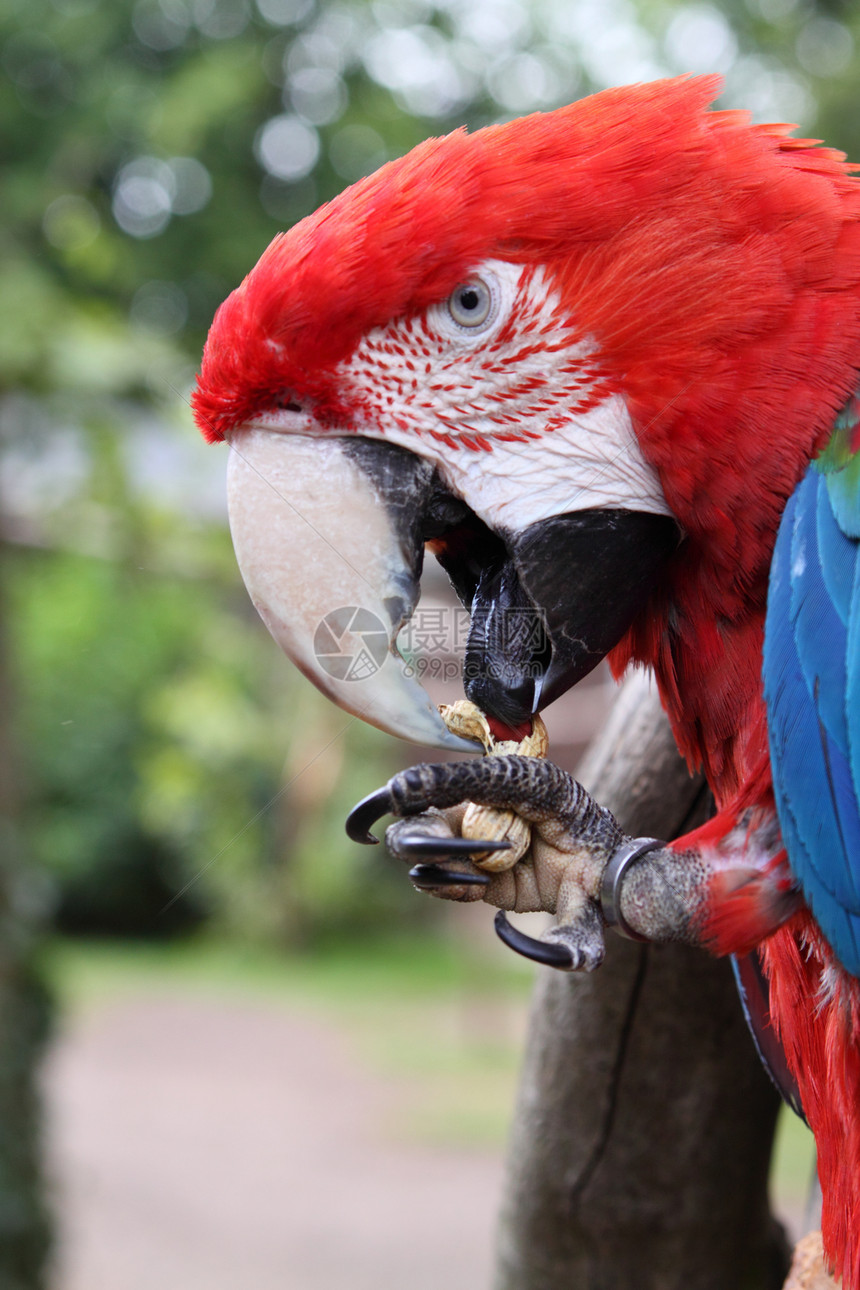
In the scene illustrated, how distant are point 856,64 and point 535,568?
317 inches

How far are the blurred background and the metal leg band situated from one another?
57 centimetres

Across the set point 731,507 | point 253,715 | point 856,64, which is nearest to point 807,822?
point 731,507

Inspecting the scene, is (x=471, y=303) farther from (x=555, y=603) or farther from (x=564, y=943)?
(x=564, y=943)

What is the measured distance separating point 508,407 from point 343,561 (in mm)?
209

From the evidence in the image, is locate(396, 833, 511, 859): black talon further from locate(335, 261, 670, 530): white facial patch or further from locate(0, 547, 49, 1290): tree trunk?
locate(0, 547, 49, 1290): tree trunk

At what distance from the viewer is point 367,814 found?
3.05 ft

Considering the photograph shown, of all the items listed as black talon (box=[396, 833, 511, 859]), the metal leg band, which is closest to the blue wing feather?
Answer: the metal leg band

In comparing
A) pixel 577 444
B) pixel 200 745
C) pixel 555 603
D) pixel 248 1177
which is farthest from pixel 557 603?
pixel 200 745

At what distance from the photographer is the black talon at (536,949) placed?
0.89 metres

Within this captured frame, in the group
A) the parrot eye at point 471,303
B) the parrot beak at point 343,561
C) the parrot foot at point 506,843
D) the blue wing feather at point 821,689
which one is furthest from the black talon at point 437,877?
the parrot eye at point 471,303

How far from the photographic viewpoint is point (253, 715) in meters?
7.59

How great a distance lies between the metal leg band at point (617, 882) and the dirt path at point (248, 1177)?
115 inches

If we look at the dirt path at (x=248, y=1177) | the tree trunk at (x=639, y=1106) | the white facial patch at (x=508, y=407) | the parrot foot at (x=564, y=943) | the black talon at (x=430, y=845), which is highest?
the white facial patch at (x=508, y=407)

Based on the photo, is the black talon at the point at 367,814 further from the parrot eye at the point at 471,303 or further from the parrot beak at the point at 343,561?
the parrot eye at the point at 471,303
